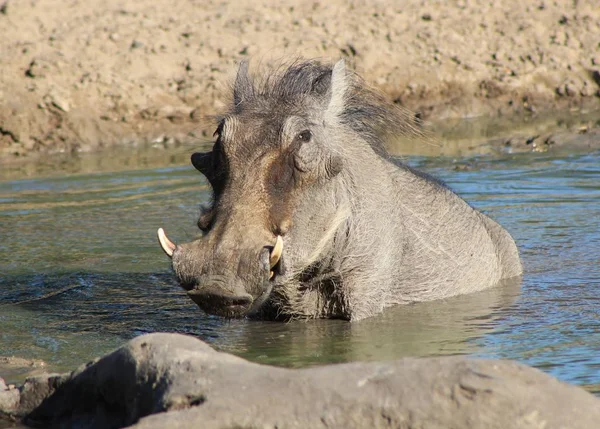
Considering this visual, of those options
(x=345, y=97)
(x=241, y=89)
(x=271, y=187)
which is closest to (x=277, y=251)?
(x=271, y=187)

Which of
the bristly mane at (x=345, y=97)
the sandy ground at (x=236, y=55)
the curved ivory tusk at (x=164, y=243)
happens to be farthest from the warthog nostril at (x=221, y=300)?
the sandy ground at (x=236, y=55)

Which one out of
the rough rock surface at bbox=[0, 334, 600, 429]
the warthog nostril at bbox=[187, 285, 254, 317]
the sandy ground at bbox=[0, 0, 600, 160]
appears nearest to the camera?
the rough rock surface at bbox=[0, 334, 600, 429]

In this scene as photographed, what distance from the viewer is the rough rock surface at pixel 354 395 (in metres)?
3.65

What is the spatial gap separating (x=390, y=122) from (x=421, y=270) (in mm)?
955

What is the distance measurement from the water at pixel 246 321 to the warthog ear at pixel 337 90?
1219 mm

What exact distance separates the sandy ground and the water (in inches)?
78.6

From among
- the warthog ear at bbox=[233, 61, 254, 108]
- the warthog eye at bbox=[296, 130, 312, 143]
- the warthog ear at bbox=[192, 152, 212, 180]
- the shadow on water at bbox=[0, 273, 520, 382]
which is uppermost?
the warthog ear at bbox=[233, 61, 254, 108]

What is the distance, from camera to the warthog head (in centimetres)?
537

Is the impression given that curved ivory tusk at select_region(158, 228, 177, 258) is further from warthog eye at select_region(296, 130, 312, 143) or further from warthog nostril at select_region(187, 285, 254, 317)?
warthog eye at select_region(296, 130, 312, 143)

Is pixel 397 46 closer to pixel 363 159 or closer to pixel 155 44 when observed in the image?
pixel 155 44

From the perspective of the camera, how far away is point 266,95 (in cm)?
634

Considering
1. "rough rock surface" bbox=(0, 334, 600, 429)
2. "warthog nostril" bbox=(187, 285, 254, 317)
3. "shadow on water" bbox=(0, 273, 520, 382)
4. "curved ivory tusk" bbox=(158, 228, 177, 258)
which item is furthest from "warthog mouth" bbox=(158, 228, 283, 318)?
"rough rock surface" bbox=(0, 334, 600, 429)

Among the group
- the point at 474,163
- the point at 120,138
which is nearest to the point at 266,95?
the point at 474,163

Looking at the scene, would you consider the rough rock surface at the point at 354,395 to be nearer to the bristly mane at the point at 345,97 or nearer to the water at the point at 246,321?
the water at the point at 246,321
